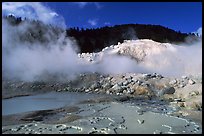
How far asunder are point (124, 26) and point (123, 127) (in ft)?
93.4

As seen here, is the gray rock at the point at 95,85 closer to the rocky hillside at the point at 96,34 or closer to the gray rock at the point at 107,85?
the gray rock at the point at 107,85

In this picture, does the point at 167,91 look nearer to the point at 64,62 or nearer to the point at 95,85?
the point at 95,85

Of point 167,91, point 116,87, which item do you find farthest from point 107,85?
point 167,91

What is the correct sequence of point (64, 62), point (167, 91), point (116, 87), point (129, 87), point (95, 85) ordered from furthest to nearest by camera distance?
Result: point (64, 62), point (95, 85), point (116, 87), point (129, 87), point (167, 91)

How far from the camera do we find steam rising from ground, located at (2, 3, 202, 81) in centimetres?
1953

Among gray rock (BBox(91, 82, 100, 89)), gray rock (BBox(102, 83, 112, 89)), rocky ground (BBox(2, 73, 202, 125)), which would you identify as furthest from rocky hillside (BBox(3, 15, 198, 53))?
gray rock (BBox(102, 83, 112, 89))

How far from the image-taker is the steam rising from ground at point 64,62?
1953cm

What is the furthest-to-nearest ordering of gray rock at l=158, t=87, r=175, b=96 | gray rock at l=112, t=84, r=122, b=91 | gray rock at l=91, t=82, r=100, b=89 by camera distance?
gray rock at l=91, t=82, r=100, b=89 < gray rock at l=112, t=84, r=122, b=91 < gray rock at l=158, t=87, r=175, b=96

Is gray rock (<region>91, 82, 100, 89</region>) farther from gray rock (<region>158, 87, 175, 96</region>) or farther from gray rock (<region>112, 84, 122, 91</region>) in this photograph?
gray rock (<region>158, 87, 175, 96</region>)

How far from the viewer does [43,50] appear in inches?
1026

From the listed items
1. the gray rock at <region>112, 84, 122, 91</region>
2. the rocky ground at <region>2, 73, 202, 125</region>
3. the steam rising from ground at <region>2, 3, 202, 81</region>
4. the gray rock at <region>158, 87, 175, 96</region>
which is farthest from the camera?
the steam rising from ground at <region>2, 3, 202, 81</region>

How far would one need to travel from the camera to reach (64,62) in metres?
22.0

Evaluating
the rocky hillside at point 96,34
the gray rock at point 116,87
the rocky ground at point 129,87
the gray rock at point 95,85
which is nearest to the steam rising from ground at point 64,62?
the rocky hillside at point 96,34

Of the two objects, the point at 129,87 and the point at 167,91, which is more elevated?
the point at 129,87
